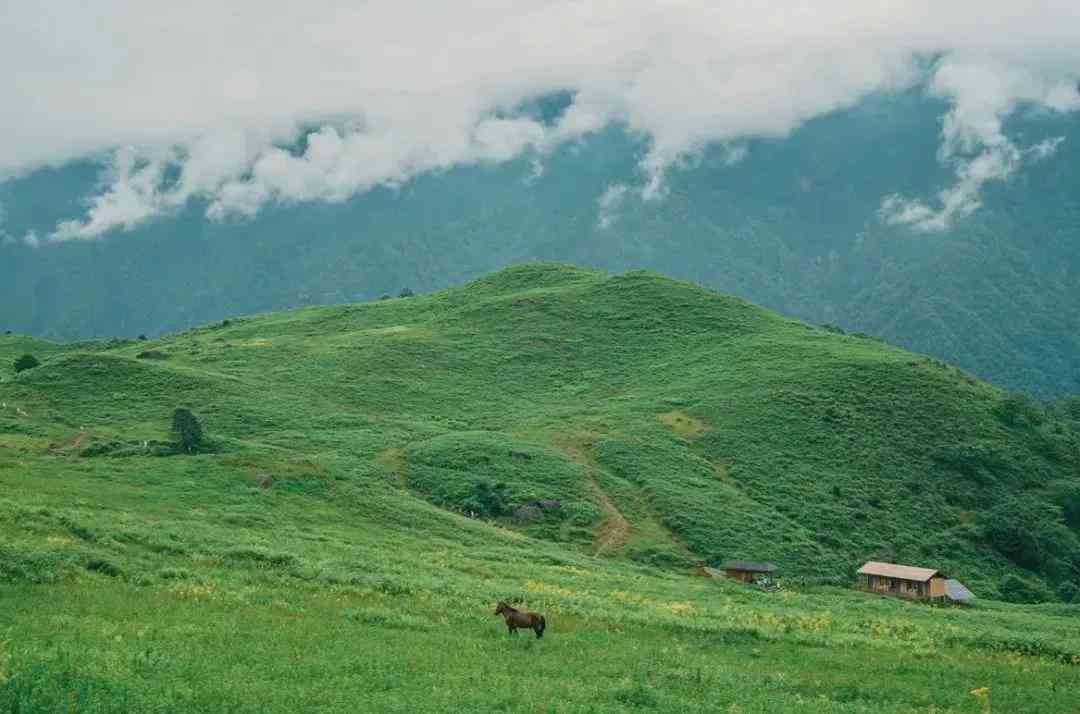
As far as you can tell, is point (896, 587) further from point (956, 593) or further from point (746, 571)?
point (746, 571)

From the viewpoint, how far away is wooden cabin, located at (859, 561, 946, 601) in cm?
6175

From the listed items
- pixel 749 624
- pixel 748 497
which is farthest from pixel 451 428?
pixel 749 624

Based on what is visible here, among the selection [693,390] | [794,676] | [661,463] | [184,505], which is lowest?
[794,676]

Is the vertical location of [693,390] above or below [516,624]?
above

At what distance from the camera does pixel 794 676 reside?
2623 centimetres

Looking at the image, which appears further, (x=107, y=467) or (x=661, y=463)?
(x=661, y=463)

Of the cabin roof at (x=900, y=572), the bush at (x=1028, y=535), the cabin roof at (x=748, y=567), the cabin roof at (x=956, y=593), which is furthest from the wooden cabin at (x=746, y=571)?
Answer: the bush at (x=1028, y=535)

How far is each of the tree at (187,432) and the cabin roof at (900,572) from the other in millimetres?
44105

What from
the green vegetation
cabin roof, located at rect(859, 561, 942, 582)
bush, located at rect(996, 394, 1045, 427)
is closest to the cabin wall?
cabin roof, located at rect(859, 561, 942, 582)

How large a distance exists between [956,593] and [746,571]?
12.9 meters

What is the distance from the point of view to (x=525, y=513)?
69.9 m

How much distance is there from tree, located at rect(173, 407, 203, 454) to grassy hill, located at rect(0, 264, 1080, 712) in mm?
1125

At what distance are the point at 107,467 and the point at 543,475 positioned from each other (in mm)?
30730

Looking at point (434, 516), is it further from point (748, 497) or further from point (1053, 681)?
point (1053, 681)
